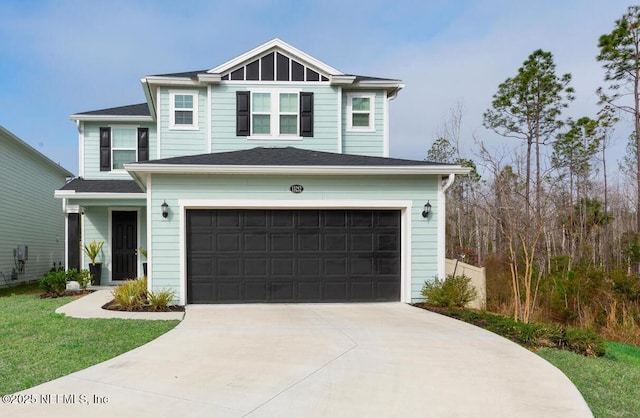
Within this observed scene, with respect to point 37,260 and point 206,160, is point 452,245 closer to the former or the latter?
point 206,160

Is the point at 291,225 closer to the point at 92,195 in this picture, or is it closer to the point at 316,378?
the point at 316,378

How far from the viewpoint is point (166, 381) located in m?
4.75

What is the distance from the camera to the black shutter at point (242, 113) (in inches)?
508

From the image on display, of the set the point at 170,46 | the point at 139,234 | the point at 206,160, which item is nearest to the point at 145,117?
the point at 170,46

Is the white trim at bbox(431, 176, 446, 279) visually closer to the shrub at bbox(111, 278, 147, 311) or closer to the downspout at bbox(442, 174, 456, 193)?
the downspout at bbox(442, 174, 456, 193)

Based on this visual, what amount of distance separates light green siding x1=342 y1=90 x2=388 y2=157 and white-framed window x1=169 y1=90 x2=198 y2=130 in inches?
173

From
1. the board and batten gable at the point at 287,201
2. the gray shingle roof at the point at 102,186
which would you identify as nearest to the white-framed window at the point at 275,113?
the board and batten gable at the point at 287,201

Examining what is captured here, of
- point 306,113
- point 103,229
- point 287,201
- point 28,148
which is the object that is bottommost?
point 103,229

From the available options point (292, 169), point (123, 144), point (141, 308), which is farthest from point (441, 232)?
point (123, 144)

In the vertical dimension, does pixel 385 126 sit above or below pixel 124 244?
above

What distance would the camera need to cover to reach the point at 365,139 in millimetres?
13617

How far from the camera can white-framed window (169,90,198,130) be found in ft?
42.7

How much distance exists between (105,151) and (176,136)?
12.6 feet

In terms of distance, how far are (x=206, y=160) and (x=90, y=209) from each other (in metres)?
6.71
